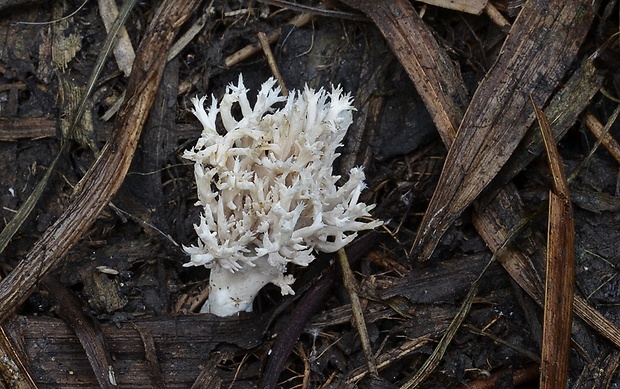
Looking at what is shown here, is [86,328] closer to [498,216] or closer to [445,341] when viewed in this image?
[445,341]

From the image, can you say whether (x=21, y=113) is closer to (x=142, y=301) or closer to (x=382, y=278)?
(x=142, y=301)

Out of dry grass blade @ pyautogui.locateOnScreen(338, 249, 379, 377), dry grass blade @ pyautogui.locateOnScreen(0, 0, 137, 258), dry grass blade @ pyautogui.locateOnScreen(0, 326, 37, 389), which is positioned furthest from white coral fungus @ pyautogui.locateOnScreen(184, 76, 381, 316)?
dry grass blade @ pyautogui.locateOnScreen(0, 326, 37, 389)

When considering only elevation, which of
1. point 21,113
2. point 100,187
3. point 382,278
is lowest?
point 382,278

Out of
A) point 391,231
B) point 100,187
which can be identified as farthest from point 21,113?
point 391,231

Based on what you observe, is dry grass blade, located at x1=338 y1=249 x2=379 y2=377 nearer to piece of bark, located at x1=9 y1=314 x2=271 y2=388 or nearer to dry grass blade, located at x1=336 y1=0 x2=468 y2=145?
piece of bark, located at x1=9 y1=314 x2=271 y2=388

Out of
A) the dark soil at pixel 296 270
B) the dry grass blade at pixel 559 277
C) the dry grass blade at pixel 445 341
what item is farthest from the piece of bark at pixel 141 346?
the dry grass blade at pixel 559 277

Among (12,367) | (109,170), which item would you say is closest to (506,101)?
(109,170)

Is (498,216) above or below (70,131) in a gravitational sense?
below

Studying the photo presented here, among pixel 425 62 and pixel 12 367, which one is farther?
pixel 425 62
